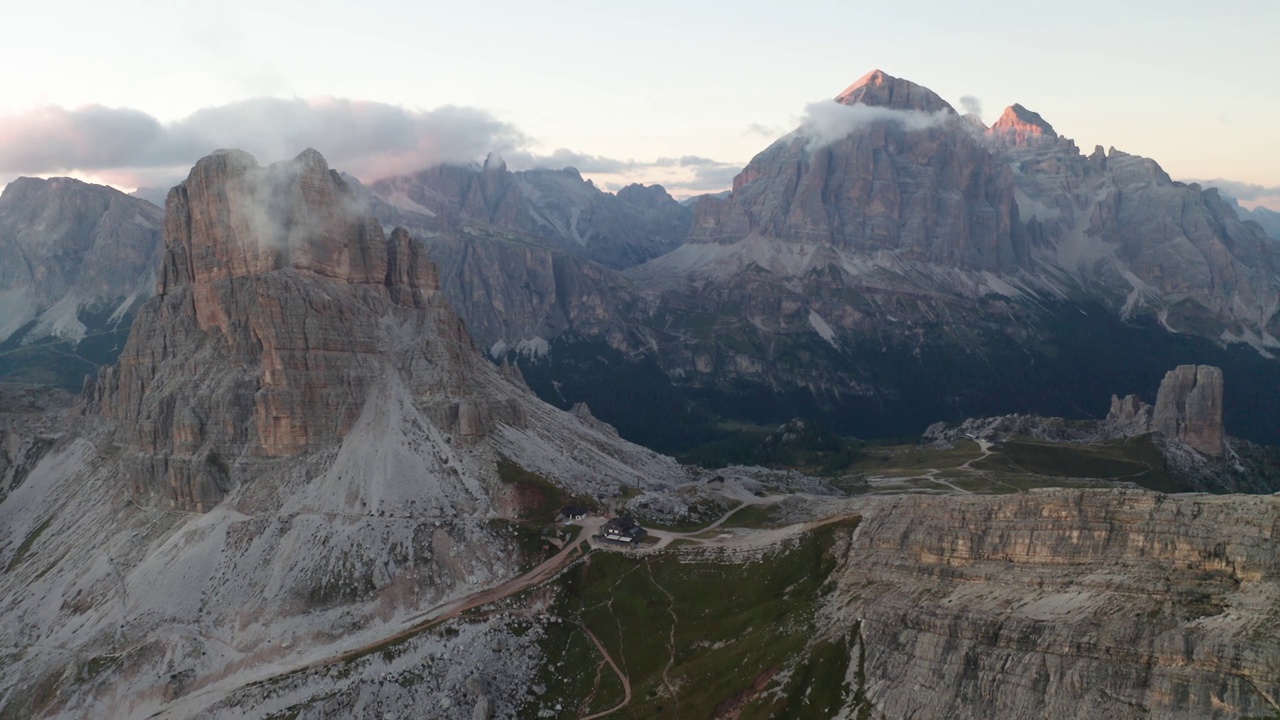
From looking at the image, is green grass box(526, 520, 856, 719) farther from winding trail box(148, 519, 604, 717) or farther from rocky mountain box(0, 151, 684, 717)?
rocky mountain box(0, 151, 684, 717)

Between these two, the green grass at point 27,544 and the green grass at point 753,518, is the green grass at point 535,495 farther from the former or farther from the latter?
the green grass at point 27,544

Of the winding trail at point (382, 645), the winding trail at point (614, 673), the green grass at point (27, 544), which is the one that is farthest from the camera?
the green grass at point (27, 544)

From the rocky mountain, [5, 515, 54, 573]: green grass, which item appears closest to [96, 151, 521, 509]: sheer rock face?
the rocky mountain

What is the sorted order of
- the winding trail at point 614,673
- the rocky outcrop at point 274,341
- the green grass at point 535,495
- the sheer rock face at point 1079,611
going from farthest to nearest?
1. the rocky outcrop at point 274,341
2. the green grass at point 535,495
3. the winding trail at point 614,673
4. the sheer rock face at point 1079,611

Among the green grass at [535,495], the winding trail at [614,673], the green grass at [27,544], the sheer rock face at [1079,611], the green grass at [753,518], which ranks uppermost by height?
the sheer rock face at [1079,611]

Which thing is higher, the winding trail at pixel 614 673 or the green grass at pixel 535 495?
the green grass at pixel 535 495

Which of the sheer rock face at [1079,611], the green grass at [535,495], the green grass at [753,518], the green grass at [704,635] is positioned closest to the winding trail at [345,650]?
the green grass at [704,635]

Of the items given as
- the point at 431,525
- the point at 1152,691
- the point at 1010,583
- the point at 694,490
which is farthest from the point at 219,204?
the point at 1152,691
